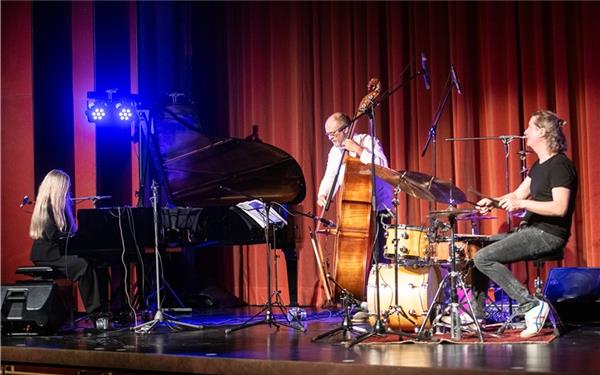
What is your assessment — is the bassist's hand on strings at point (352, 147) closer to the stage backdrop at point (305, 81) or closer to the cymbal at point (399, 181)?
the stage backdrop at point (305, 81)

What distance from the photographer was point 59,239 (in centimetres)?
674

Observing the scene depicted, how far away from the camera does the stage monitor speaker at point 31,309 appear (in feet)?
20.7

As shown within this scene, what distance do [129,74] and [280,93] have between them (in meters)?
1.72

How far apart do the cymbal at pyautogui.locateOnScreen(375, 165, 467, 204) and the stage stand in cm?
93

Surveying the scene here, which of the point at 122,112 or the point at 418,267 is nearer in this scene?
the point at 418,267

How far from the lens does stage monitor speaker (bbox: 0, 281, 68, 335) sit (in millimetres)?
6305

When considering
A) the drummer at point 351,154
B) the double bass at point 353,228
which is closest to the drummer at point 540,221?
the double bass at point 353,228

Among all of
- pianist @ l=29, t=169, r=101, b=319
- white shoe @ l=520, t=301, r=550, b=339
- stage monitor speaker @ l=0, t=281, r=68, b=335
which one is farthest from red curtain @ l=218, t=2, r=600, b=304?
stage monitor speaker @ l=0, t=281, r=68, b=335

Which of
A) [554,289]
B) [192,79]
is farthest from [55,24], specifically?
[554,289]

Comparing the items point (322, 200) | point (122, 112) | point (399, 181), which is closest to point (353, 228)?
point (322, 200)

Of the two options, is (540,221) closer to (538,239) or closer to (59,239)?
A: (538,239)

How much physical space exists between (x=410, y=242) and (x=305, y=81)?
3446mm

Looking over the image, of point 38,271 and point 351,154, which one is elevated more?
point 351,154

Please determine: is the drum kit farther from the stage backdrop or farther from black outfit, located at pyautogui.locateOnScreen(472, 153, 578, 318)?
the stage backdrop
